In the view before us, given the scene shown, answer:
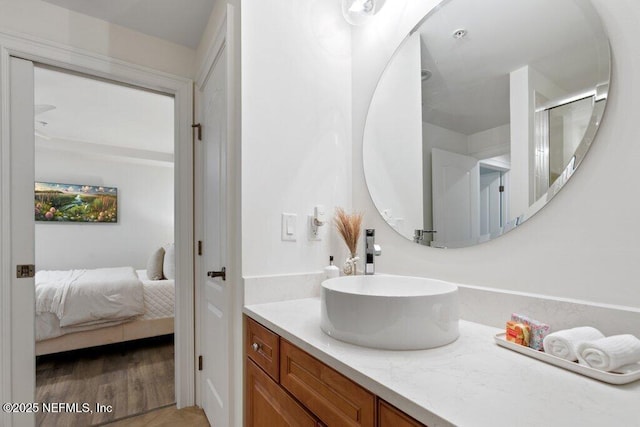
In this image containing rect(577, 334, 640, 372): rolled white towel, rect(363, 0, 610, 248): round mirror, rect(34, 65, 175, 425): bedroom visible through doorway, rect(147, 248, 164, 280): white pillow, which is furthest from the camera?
rect(147, 248, 164, 280): white pillow

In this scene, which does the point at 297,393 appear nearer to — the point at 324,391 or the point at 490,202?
the point at 324,391

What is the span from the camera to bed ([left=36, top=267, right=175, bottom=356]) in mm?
2631

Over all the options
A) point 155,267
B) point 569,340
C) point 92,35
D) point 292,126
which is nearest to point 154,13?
point 92,35

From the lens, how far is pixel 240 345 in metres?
1.27

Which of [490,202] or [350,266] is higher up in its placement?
[490,202]

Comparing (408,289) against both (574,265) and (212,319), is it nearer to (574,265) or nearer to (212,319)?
(574,265)

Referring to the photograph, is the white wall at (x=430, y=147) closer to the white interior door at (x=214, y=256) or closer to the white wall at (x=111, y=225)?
the white interior door at (x=214, y=256)

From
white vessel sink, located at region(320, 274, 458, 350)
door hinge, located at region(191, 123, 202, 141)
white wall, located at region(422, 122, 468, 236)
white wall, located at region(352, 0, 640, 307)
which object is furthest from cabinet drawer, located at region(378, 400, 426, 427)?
door hinge, located at region(191, 123, 202, 141)

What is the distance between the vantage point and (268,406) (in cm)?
103

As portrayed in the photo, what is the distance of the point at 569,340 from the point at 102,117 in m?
4.26

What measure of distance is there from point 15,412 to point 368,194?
7.11 feet

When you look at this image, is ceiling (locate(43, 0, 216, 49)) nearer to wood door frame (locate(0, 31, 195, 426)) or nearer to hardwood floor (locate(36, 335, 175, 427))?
wood door frame (locate(0, 31, 195, 426))

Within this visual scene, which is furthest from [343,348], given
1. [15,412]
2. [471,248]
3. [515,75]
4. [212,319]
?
[15,412]

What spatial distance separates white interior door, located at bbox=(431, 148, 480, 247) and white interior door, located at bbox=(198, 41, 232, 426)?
0.93 m
